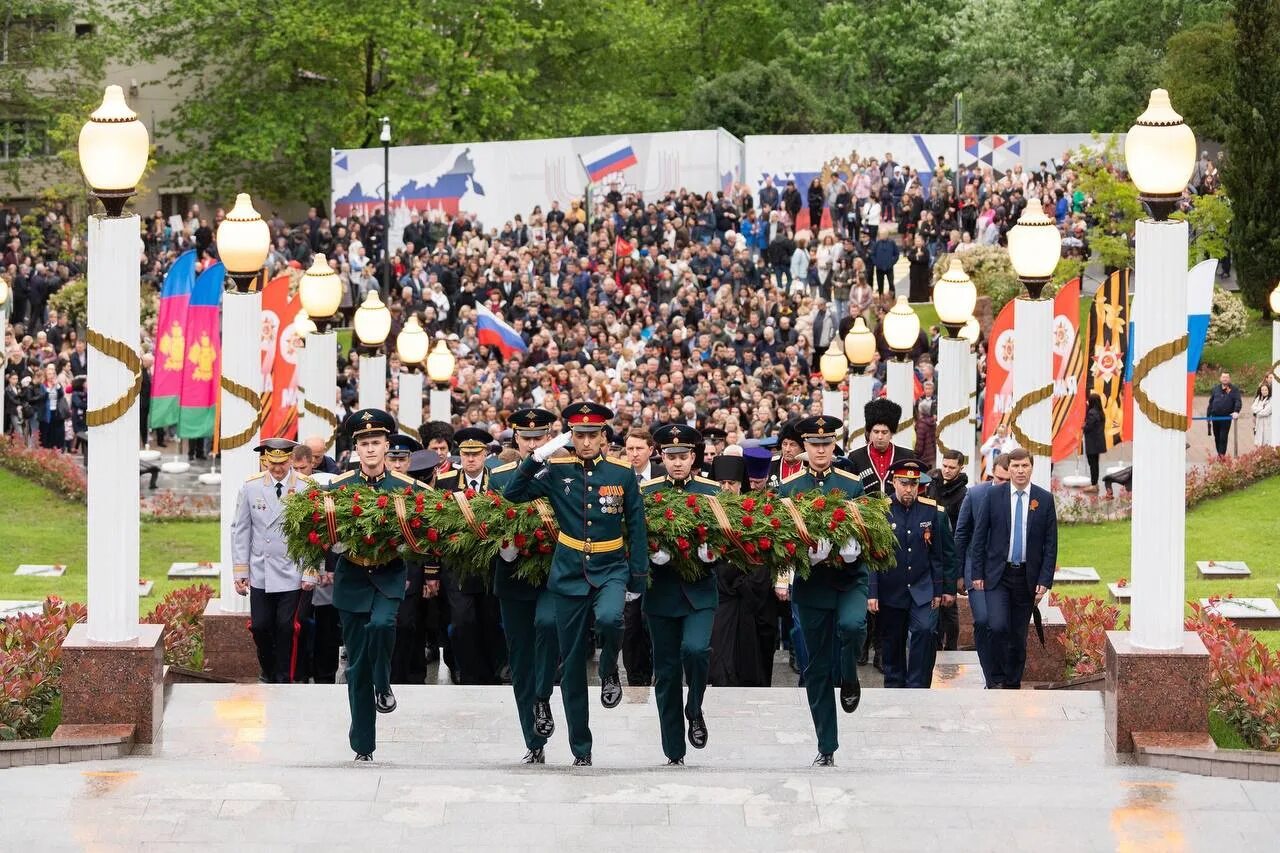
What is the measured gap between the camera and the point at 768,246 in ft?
143

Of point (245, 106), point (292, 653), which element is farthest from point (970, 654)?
point (245, 106)

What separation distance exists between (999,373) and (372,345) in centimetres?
604

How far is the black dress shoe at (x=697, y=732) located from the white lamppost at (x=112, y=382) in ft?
10.9

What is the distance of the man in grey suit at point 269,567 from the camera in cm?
1576

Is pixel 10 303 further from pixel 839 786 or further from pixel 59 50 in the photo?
pixel 839 786

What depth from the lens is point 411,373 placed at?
2323 centimetres

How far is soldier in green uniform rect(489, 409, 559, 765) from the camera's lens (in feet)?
42.3

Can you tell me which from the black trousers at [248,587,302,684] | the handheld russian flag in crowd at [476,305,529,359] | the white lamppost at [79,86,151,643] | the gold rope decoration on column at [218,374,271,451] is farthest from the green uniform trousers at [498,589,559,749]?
the handheld russian flag in crowd at [476,305,529,359]

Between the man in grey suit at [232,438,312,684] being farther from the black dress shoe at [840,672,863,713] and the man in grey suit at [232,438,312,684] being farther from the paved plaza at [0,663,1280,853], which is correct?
the black dress shoe at [840,672,863,713]

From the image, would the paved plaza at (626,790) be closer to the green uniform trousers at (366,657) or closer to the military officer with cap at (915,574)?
the green uniform trousers at (366,657)

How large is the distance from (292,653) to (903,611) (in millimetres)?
4459

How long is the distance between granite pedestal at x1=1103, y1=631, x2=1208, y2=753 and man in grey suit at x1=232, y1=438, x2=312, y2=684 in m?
5.98

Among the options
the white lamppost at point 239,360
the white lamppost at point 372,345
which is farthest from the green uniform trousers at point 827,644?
the white lamppost at point 372,345

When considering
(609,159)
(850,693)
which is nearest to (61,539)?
(850,693)
